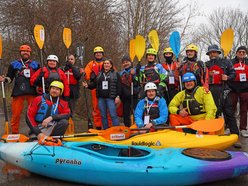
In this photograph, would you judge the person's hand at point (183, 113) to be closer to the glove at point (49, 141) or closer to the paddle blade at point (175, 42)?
the glove at point (49, 141)

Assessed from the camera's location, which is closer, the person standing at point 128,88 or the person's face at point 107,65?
the person's face at point 107,65

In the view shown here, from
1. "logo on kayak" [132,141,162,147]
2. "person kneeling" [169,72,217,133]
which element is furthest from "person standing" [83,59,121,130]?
"logo on kayak" [132,141,162,147]

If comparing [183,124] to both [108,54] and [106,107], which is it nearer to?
[106,107]

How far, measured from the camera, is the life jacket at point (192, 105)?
207 inches

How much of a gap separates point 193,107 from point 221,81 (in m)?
1.12

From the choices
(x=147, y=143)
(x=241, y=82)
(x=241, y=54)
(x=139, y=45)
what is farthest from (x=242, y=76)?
(x=147, y=143)

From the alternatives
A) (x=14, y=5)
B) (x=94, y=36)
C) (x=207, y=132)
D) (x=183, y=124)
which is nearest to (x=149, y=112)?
(x=183, y=124)

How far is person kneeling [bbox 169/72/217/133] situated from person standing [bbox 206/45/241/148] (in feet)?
2.59

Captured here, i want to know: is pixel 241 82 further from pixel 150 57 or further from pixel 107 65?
pixel 107 65

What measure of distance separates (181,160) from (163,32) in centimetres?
1463

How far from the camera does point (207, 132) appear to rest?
4996mm

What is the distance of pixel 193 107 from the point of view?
17.4 ft

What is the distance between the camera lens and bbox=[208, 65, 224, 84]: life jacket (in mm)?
5949

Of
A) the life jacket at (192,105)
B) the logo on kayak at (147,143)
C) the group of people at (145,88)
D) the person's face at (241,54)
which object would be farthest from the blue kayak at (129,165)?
the person's face at (241,54)
